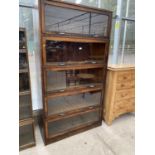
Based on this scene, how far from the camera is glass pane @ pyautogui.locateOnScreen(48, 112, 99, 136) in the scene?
6.31 feet

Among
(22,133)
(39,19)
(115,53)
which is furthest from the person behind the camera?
(115,53)

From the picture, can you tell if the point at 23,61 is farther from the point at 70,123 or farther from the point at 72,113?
the point at 70,123

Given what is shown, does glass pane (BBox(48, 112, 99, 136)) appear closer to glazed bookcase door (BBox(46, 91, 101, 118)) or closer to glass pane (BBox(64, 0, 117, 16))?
glazed bookcase door (BBox(46, 91, 101, 118))

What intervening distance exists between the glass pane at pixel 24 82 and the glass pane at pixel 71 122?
0.64m

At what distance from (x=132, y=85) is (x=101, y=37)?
0.96m

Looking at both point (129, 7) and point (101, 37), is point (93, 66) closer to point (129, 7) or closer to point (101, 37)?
point (101, 37)

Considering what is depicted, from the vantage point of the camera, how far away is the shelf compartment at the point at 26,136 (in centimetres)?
174

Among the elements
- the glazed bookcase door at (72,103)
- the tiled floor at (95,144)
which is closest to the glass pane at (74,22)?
the glazed bookcase door at (72,103)

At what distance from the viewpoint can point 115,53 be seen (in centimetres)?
239

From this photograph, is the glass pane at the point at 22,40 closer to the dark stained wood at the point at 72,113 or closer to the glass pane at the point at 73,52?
the glass pane at the point at 73,52

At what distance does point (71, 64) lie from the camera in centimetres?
172

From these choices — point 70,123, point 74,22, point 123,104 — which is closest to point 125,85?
point 123,104
